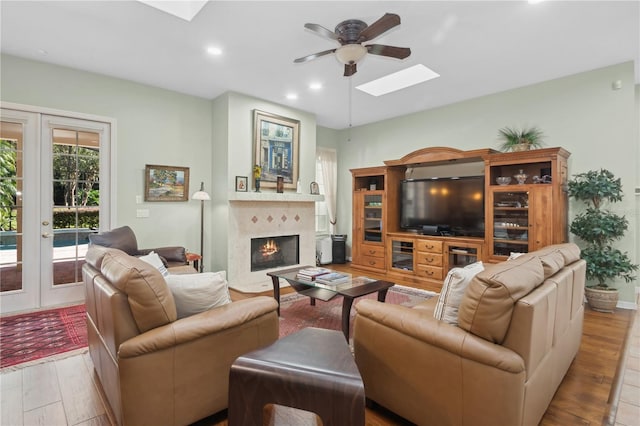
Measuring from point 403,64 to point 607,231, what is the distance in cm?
299

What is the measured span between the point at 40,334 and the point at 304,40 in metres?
3.85

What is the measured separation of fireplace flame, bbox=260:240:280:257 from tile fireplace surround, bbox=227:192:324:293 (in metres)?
0.19

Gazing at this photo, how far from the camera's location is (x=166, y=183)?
4.57 meters

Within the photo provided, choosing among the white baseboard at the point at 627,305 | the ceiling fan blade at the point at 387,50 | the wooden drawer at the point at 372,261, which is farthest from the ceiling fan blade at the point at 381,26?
the white baseboard at the point at 627,305

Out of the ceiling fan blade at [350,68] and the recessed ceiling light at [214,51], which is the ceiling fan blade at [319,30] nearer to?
the ceiling fan blade at [350,68]

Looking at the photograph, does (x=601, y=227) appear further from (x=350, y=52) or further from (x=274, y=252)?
(x=274, y=252)

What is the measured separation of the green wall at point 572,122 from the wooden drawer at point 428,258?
5.85 feet

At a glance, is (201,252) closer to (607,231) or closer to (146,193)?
(146,193)

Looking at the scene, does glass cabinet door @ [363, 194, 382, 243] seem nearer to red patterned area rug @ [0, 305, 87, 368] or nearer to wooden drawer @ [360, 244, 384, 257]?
wooden drawer @ [360, 244, 384, 257]

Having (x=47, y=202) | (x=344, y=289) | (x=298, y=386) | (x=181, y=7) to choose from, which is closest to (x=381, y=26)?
(x=181, y=7)

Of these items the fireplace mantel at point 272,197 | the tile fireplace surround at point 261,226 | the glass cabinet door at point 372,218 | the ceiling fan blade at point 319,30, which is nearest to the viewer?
the ceiling fan blade at point 319,30

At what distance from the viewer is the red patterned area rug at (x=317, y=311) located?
3170mm

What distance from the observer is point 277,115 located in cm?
521

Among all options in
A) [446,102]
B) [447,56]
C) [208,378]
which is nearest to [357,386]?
[208,378]
